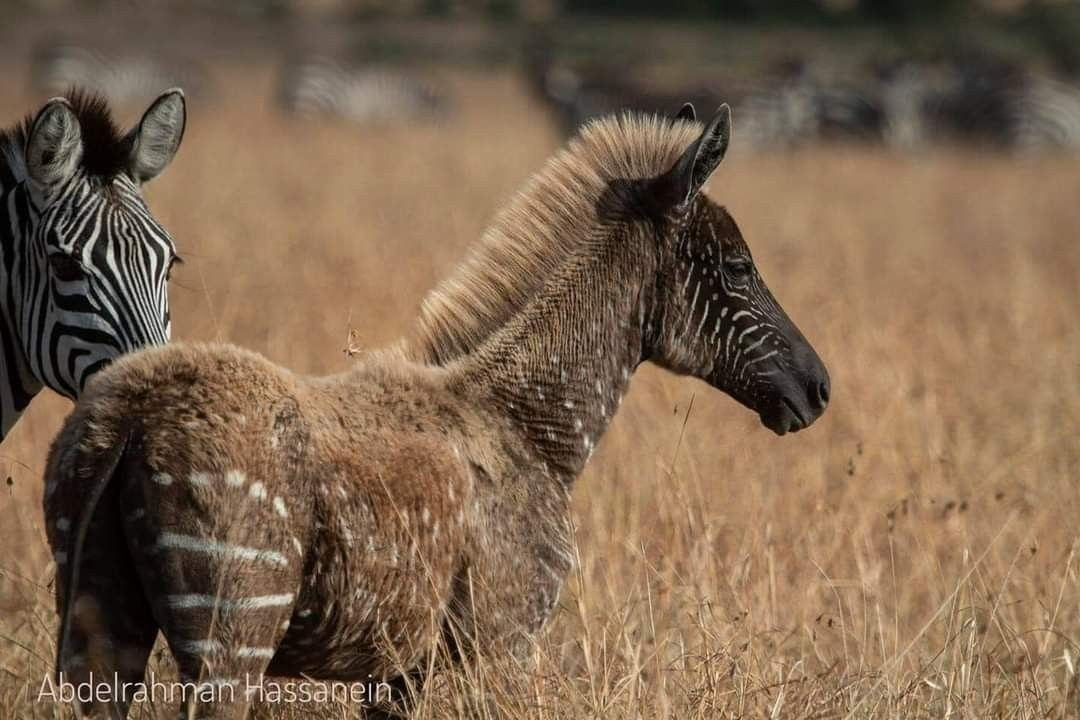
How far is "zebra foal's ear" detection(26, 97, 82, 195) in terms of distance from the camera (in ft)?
14.3

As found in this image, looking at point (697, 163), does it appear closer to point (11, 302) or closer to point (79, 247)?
point (79, 247)

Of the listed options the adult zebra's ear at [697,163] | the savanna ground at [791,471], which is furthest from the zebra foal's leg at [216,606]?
the adult zebra's ear at [697,163]

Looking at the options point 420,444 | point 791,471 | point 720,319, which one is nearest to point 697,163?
point 720,319

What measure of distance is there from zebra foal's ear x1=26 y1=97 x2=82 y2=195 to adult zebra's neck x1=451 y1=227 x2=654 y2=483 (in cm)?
147

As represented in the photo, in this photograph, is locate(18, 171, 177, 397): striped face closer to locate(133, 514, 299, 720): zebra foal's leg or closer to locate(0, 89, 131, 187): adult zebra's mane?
locate(0, 89, 131, 187): adult zebra's mane

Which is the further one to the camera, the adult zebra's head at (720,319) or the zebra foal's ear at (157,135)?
the zebra foal's ear at (157,135)

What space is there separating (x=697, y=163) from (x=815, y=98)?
24420mm

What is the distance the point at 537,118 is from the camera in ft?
99.3

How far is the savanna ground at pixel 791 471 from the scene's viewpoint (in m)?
4.48

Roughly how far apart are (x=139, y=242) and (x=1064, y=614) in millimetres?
3612

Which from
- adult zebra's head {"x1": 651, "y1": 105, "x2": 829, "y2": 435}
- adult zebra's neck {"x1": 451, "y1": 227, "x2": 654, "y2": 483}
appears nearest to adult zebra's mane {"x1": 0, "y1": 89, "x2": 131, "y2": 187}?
adult zebra's neck {"x1": 451, "y1": 227, "x2": 654, "y2": 483}

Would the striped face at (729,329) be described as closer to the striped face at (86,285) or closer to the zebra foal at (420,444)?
the zebra foal at (420,444)

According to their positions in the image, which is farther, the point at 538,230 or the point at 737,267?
the point at 737,267

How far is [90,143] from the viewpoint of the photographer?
4605 millimetres
